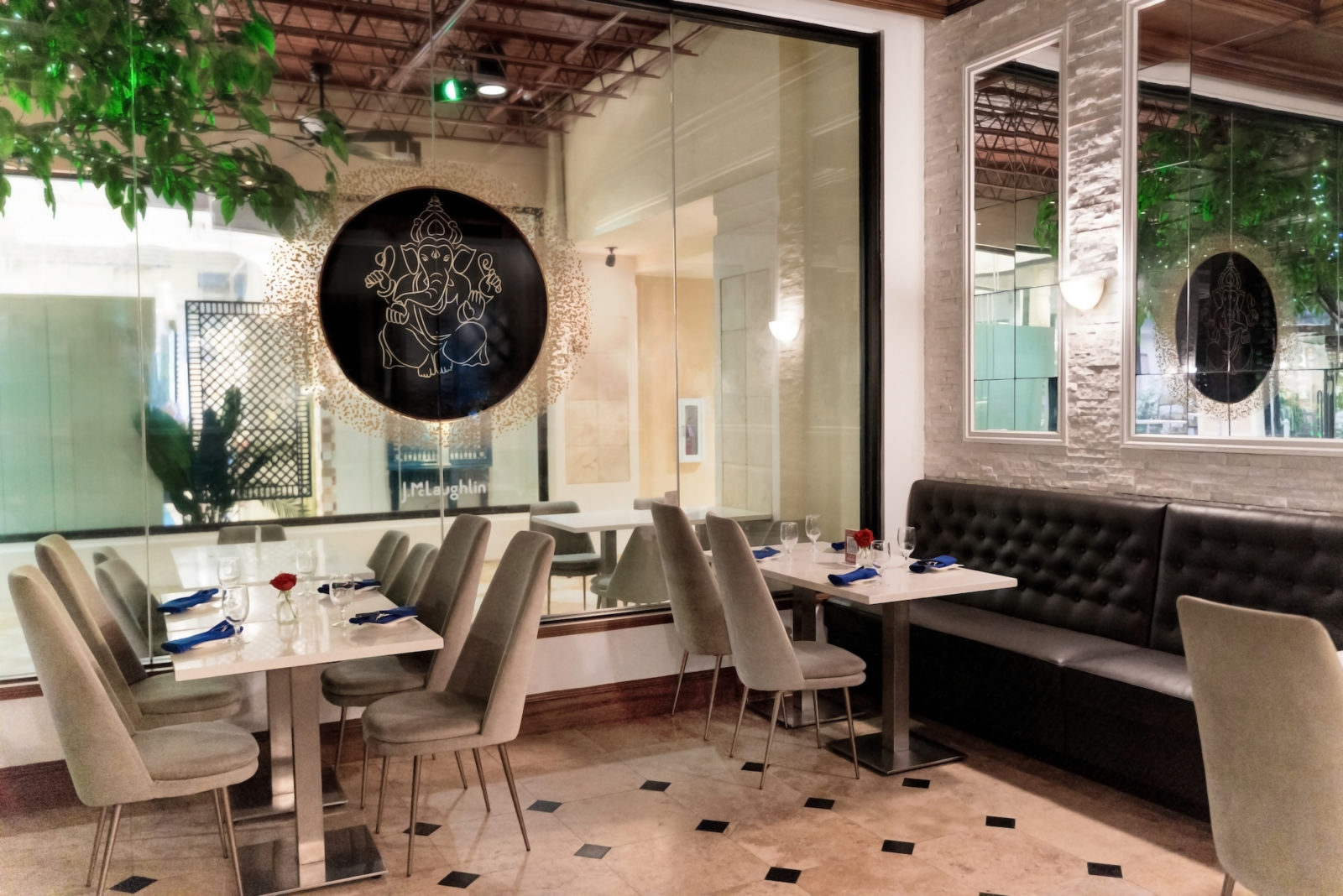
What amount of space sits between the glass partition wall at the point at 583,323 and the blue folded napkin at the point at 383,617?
3.52 ft

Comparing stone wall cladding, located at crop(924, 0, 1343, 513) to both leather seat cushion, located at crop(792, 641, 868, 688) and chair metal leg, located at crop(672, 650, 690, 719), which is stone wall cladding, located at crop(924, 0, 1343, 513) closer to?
leather seat cushion, located at crop(792, 641, 868, 688)

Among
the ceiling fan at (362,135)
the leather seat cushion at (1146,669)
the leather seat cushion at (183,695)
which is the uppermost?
the ceiling fan at (362,135)

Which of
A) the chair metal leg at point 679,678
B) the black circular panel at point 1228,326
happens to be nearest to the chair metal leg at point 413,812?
the chair metal leg at point 679,678

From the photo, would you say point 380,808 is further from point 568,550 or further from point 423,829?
point 568,550

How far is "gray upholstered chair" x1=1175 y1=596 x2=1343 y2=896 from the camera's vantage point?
203cm

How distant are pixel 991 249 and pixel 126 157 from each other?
148 inches

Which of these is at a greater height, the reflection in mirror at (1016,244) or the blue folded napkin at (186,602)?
the reflection in mirror at (1016,244)

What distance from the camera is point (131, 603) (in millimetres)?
3938

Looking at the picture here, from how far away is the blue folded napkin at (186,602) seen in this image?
3.61 metres

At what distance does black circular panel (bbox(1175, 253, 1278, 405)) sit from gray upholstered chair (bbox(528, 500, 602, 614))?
2.62m

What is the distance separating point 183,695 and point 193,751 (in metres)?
0.74

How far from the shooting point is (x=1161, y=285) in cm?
412

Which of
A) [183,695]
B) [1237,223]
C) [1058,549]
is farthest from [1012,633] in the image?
[183,695]

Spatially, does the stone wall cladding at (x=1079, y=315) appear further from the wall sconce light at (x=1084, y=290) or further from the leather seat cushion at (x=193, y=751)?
the leather seat cushion at (x=193, y=751)
